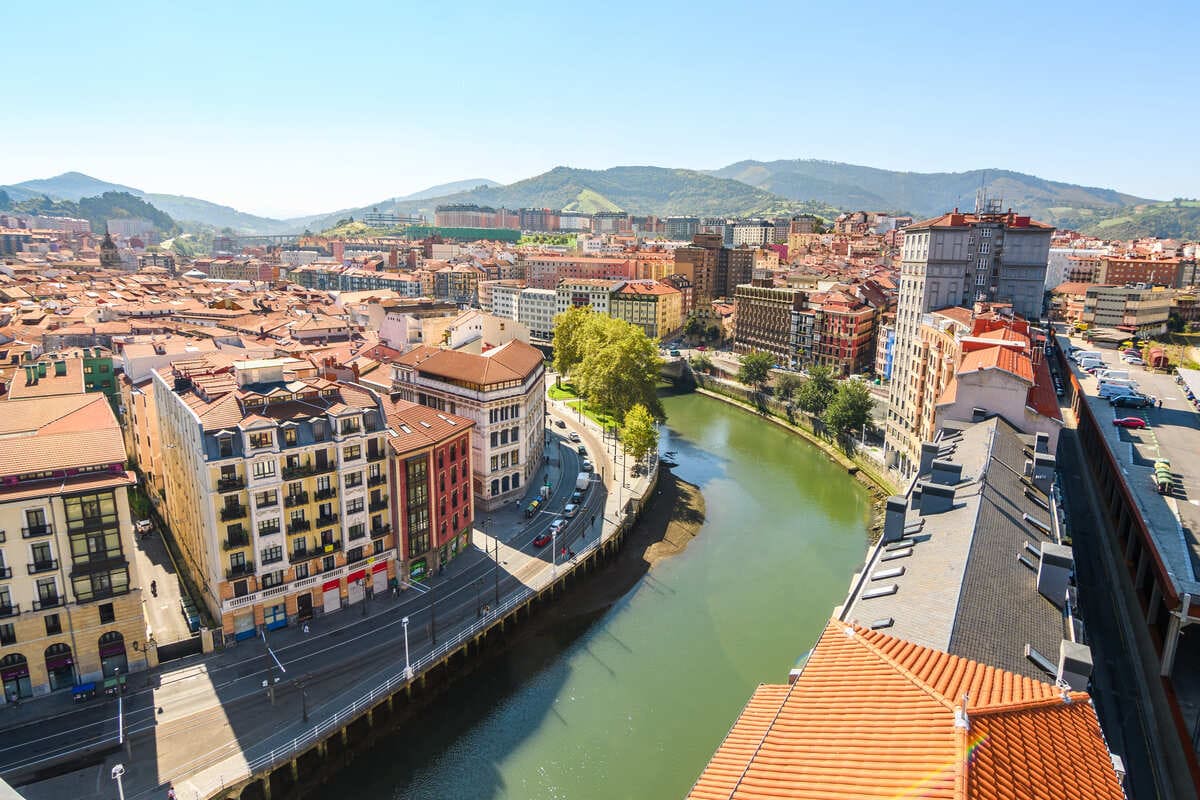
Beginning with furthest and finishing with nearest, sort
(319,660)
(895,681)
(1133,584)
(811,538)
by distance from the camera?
(811,538)
(1133,584)
(319,660)
(895,681)

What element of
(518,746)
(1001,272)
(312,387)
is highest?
(1001,272)

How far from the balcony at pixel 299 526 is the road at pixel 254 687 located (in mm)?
4567

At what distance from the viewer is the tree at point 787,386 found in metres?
80.4

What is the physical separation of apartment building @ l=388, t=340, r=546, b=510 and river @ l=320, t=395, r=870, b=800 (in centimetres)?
1241

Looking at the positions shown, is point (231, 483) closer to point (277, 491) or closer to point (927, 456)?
point (277, 491)

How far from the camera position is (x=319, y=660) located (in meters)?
31.0

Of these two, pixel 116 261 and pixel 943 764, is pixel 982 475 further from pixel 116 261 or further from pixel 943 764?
pixel 116 261

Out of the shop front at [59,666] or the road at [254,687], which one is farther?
the shop front at [59,666]

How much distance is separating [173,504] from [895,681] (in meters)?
39.8

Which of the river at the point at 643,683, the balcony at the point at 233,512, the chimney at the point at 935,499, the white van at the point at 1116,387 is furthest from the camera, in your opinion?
the white van at the point at 1116,387

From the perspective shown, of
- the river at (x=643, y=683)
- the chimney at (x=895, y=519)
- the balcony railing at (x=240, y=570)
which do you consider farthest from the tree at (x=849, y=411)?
the balcony railing at (x=240, y=570)

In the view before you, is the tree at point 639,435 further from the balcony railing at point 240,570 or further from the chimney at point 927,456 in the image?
the balcony railing at point 240,570

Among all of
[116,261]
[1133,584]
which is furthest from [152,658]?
[116,261]

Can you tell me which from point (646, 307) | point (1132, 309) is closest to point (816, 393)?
point (646, 307)
